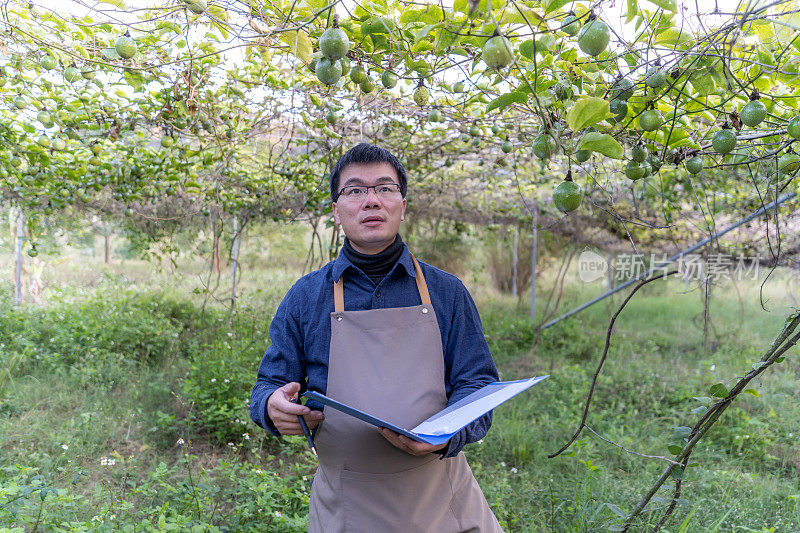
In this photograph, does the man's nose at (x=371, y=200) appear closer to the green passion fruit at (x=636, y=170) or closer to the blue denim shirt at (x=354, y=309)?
the blue denim shirt at (x=354, y=309)

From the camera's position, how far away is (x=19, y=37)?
1.92m

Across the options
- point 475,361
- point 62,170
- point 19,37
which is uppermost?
point 19,37

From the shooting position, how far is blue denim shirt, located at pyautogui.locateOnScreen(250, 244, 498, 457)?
4.29 ft

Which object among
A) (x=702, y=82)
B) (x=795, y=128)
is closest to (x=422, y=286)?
(x=702, y=82)

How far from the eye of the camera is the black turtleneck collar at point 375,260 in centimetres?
136

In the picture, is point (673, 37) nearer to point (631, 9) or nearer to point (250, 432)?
point (631, 9)

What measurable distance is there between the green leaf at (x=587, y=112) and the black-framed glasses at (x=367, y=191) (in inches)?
19.1

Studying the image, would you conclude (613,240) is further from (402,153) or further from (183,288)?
(183,288)

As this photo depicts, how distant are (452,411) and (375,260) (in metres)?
0.44

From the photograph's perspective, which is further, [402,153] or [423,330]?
[402,153]

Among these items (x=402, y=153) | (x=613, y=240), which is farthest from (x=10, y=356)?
(x=613, y=240)

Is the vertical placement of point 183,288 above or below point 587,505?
above

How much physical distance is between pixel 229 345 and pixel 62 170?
167cm

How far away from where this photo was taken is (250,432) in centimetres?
311
